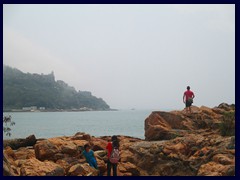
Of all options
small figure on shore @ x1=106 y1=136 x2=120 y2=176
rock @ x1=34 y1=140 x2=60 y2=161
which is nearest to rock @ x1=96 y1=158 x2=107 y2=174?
small figure on shore @ x1=106 y1=136 x2=120 y2=176

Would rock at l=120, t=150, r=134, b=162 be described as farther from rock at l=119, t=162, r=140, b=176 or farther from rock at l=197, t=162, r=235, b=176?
rock at l=197, t=162, r=235, b=176

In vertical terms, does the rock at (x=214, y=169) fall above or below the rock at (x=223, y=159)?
below

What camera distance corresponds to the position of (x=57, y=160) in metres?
18.2

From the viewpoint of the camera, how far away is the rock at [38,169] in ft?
47.5

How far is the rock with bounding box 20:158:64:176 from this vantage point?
47.5 ft

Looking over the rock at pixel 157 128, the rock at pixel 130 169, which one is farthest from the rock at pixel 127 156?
the rock at pixel 157 128

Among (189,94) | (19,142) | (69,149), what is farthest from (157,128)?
(19,142)

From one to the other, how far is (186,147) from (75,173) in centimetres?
750

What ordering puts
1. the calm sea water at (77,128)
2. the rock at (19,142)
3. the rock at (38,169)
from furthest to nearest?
the calm sea water at (77,128), the rock at (19,142), the rock at (38,169)

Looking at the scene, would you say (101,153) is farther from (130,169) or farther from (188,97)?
(188,97)

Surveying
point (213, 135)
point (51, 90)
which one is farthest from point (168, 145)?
point (51, 90)

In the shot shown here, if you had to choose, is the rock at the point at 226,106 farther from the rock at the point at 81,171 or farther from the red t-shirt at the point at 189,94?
the rock at the point at 81,171

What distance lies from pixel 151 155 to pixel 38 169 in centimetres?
698
